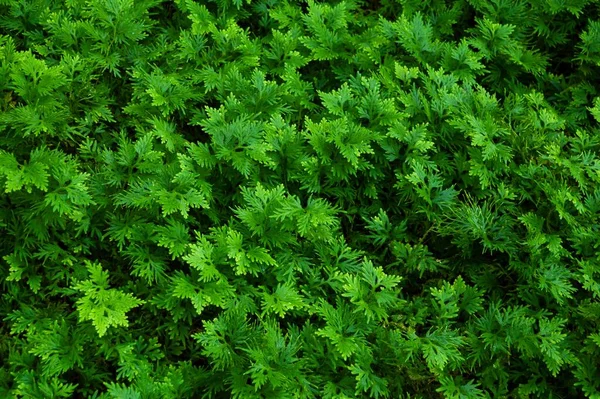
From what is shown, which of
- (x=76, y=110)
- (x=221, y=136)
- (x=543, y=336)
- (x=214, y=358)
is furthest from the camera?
(x=76, y=110)

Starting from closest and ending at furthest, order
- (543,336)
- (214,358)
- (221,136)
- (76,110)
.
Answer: (214,358) → (543,336) → (221,136) → (76,110)

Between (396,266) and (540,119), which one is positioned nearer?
(396,266)

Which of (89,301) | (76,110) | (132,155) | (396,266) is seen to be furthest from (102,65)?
(396,266)

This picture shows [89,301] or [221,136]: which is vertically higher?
[221,136]

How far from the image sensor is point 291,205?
3.43m

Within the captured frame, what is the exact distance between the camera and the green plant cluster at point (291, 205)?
3229 millimetres

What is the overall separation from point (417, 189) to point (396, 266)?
0.46 meters

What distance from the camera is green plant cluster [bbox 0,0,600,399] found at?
3.23 m

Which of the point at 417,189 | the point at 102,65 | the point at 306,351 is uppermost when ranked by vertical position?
the point at 102,65

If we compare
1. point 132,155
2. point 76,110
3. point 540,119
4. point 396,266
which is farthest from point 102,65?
point 540,119

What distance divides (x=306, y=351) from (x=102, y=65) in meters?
2.12

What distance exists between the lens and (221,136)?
3604 mm

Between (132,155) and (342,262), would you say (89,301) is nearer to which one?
(132,155)

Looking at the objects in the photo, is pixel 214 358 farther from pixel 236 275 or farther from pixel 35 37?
pixel 35 37
